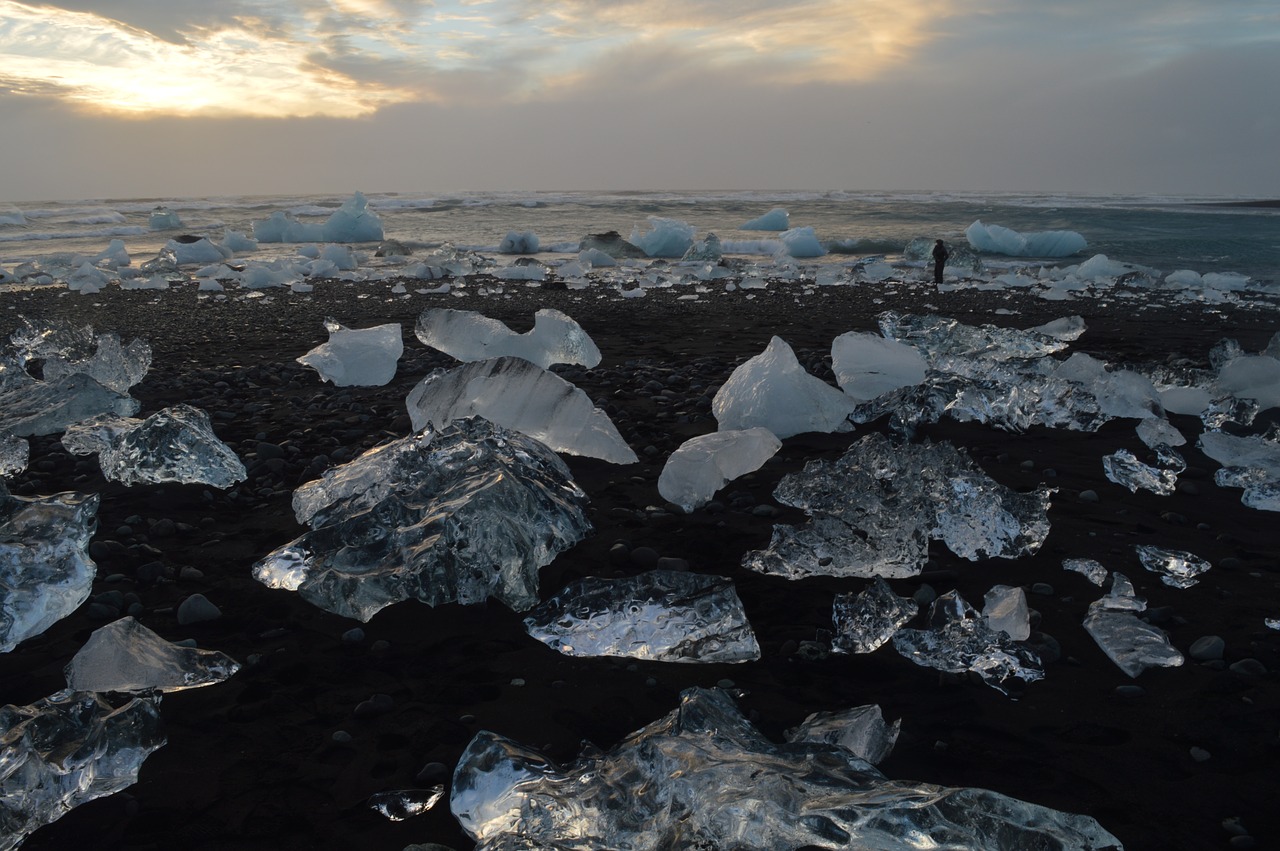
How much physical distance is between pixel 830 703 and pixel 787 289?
9744mm

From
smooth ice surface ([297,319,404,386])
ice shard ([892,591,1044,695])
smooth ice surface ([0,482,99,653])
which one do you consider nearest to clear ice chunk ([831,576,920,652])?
ice shard ([892,591,1044,695])

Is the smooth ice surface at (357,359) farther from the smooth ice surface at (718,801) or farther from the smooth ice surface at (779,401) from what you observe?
the smooth ice surface at (718,801)

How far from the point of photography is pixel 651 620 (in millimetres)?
2510

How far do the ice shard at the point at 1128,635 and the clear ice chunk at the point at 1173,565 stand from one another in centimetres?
27

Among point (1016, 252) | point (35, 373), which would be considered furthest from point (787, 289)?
point (1016, 252)

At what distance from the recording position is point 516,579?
8.91 ft

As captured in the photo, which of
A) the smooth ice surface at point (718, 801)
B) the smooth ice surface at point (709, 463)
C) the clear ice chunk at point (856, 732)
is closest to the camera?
the smooth ice surface at point (718, 801)

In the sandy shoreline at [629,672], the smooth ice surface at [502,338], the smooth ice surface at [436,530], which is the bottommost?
the sandy shoreline at [629,672]

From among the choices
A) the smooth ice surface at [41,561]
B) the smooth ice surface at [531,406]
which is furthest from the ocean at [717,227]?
the smooth ice surface at [41,561]

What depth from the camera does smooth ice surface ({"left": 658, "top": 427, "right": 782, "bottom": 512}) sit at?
3.50 metres

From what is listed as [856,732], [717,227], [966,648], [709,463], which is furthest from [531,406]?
[717,227]

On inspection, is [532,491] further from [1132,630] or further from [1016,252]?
[1016,252]

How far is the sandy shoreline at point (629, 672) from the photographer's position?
1.84 m

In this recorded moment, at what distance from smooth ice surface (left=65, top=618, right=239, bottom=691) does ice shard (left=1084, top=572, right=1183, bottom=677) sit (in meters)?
2.60
